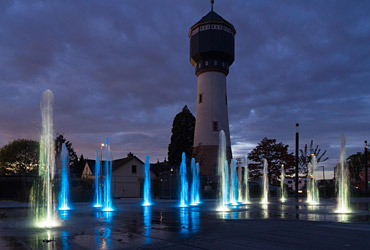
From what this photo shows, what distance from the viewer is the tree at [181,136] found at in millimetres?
48469

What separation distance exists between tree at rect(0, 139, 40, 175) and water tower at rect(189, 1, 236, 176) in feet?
105

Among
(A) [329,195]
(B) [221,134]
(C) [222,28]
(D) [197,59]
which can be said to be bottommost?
(A) [329,195]

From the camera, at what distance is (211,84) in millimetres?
41656

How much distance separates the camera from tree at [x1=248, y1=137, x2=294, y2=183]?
157 ft

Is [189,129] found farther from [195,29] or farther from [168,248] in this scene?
[168,248]

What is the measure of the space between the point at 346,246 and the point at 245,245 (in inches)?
80.4

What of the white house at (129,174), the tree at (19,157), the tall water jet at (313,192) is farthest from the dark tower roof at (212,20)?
the tree at (19,157)

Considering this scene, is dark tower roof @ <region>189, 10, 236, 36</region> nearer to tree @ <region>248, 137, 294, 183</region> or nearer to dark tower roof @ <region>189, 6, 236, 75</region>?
dark tower roof @ <region>189, 6, 236, 75</region>

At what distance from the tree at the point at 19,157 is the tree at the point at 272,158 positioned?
3624 centimetres

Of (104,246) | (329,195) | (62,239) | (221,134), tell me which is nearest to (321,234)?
(104,246)

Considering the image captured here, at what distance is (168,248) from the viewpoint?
660cm

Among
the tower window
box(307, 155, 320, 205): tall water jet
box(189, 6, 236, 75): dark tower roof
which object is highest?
box(189, 6, 236, 75): dark tower roof

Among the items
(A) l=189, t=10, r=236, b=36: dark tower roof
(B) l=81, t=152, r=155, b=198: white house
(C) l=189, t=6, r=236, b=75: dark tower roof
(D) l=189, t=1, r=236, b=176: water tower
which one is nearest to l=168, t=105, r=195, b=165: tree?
(B) l=81, t=152, r=155, b=198: white house

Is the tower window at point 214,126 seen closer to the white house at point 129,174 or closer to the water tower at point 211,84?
the water tower at point 211,84
